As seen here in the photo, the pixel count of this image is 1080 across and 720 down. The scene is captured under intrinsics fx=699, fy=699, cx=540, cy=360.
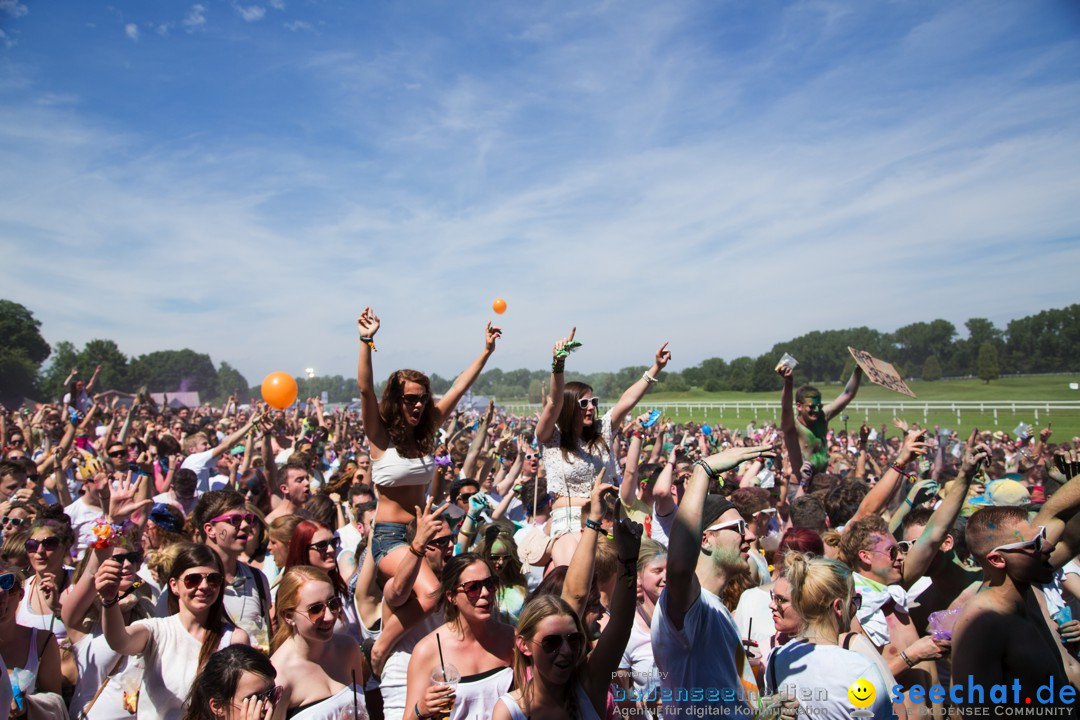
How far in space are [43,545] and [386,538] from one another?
2430mm

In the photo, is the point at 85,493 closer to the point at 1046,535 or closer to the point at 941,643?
the point at 941,643

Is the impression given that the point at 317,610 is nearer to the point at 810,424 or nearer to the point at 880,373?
the point at 880,373

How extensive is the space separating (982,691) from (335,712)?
303cm

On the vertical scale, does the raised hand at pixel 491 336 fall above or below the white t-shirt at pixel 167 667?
above

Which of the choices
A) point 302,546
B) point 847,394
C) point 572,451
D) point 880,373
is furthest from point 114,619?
point 847,394

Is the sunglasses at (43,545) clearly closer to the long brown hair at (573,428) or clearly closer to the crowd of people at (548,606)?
the crowd of people at (548,606)

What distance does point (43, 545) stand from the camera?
4.67m

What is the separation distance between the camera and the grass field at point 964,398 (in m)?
29.0

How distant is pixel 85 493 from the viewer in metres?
7.42

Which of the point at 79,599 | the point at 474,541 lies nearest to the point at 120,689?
the point at 79,599

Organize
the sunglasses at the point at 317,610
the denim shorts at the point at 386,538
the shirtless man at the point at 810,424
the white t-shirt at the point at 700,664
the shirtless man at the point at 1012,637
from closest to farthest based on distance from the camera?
the white t-shirt at the point at 700,664 → the shirtless man at the point at 1012,637 → the sunglasses at the point at 317,610 → the denim shorts at the point at 386,538 → the shirtless man at the point at 810,424

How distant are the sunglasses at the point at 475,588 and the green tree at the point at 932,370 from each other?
46662 mm

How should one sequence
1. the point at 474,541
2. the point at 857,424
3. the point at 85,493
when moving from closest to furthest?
the point at 474,541, the point at 85,493, the point at 857,424

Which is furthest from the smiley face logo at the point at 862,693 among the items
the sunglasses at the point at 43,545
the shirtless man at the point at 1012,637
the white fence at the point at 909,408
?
the white fence at the point at 909,408
